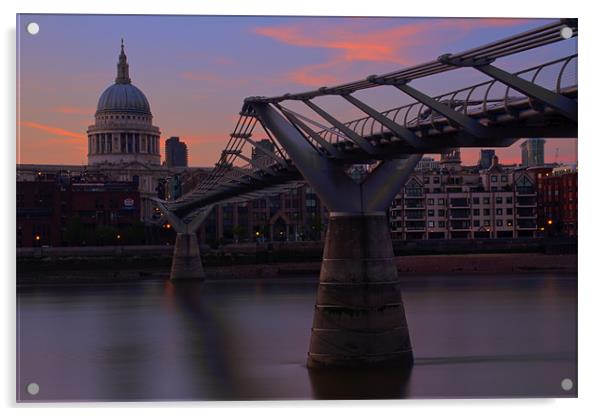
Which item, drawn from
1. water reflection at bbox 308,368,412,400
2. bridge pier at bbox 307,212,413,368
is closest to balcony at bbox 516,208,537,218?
bridge pier at bbox 307,212,413,368

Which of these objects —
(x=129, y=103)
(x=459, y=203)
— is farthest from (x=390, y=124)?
(x=129, y=103)

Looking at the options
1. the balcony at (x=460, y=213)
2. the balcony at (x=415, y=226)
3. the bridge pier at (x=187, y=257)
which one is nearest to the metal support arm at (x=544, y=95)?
the balcony at (x=415, y=226)

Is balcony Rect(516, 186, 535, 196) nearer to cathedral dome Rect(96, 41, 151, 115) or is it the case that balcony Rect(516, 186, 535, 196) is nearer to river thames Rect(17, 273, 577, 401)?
river thames Rect(17, 273, 577, 401)

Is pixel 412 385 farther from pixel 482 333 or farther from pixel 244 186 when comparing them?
pixel 244 186

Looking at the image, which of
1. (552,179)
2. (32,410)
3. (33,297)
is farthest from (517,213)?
(32,410)

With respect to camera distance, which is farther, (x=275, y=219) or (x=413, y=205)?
(x=275, y=219)

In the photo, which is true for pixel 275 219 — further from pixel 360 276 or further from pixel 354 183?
pixel 360 276
